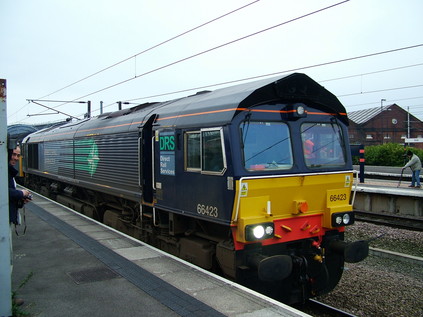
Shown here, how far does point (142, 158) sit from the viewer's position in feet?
24.5

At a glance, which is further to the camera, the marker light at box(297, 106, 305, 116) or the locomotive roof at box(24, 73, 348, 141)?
the marker light at box(297, 106, 305, 116)

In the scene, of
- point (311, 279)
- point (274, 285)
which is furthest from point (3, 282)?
point (311, 279)

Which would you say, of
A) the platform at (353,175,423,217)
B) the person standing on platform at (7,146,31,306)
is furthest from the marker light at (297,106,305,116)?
the platform at (353,175,423,217)

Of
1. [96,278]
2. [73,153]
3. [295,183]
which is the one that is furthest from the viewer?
[73,153]

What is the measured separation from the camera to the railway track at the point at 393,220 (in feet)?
36.0

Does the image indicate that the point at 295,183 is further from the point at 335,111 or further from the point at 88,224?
the point at 88,224

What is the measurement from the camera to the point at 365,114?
168ft

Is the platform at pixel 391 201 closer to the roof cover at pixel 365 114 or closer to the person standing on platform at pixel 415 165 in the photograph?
the person standing on platform at pixel 415 165

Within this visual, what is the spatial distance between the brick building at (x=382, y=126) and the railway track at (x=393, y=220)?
119ft

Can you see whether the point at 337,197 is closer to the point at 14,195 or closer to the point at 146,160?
the point at 146,160

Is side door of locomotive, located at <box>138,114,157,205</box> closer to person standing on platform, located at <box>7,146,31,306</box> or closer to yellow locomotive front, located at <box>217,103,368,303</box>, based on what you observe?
yellow locomotive front, located at <box>217,103,368,303</box>

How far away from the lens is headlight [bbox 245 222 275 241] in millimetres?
5035

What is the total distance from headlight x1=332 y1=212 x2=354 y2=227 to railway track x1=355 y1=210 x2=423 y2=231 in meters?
5.78

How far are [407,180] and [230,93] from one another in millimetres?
16539
